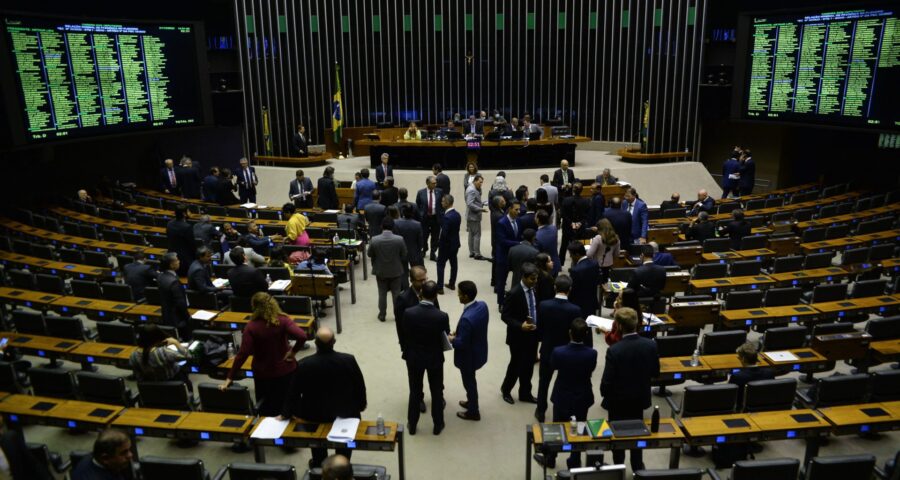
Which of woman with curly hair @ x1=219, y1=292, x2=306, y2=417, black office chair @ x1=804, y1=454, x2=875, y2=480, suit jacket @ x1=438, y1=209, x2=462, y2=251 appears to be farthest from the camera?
suit jacket @ x1=438, y1=209, x2=462, y2=251

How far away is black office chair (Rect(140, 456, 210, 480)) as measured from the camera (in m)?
4.21

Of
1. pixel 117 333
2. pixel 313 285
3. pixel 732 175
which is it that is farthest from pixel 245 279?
pixel 732 175

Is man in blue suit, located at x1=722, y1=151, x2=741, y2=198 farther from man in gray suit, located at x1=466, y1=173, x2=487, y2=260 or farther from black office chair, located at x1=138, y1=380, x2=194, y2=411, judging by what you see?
black office chair, located at x1=138, y1=380, x2=194, y2=411

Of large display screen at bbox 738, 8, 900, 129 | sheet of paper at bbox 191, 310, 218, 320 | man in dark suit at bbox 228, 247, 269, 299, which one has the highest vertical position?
large display screen at bbox 738, 8, 900, 129

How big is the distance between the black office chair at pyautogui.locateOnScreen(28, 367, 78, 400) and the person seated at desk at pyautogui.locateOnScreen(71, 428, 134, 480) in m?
2.45

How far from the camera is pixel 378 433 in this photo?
459cm

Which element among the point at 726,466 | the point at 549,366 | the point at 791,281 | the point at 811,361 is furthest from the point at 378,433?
the point at 791,281

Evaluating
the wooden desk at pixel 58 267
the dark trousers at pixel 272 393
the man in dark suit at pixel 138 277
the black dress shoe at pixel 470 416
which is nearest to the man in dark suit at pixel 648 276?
the black dress shoe at pixel 470 416

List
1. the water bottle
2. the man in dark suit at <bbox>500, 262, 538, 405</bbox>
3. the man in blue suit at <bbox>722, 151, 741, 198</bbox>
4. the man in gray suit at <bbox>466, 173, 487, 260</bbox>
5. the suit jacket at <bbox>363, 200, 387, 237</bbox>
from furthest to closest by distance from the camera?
1. the man in blue suit at <bbox>722, 151, 741, 198</bbox>
2. the man in gray suit at <bbox>466, 173, 487, 260</bbox>
3. the suit jacket at <bbox>363, 200, 387, 237</bbox>
4. the man in dark suit at <bbox>500, 262, 538, 405</bbox>
5. the water bottle

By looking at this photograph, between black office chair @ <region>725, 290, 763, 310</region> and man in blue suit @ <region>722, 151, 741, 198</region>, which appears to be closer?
black office chair @ <region>725, 290, 763, 310</region>

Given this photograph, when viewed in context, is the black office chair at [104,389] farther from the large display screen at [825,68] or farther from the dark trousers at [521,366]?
the large display screen at [825,68]

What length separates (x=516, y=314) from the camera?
581 centimetres

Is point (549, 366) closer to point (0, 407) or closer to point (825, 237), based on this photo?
point (0, 407)

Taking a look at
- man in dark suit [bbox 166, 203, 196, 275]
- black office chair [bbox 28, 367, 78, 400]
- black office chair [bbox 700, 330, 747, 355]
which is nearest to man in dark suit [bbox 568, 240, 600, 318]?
black office chair [bbox 700, 330, 747, 355]
